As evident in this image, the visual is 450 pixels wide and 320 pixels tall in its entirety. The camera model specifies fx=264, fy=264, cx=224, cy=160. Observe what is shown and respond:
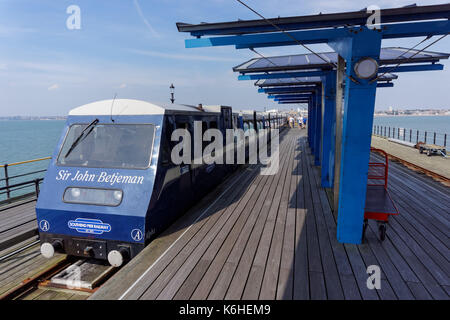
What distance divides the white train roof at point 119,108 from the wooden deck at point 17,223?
2.59 metres

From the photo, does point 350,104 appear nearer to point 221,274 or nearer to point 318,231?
point 318,231

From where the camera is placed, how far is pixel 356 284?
3.35m

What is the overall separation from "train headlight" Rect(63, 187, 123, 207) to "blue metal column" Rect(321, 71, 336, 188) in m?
5.54

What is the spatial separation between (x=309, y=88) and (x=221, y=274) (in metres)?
10.8

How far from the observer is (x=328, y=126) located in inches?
319

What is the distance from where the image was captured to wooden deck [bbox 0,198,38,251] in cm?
502

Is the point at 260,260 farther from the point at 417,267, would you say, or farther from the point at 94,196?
the point at 94,196

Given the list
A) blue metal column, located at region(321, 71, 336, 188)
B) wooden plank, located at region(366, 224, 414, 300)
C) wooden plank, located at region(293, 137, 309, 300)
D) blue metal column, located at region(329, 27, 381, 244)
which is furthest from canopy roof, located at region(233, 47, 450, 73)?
wooden plank, located at region(366, 224, 414, 300)

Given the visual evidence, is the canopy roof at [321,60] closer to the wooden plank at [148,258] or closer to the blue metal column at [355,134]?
the blue metal column at [355,134]

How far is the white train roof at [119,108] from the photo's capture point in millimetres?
4945

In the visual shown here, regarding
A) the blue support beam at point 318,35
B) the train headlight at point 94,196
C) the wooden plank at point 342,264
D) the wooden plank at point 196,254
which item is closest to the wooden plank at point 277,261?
the wooden plank at point 342,264

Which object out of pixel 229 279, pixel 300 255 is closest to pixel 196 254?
pixel 229 279

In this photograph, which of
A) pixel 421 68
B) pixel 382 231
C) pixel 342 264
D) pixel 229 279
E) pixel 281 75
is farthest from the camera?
pixel 281 75

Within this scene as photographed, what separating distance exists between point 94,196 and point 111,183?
357mm
